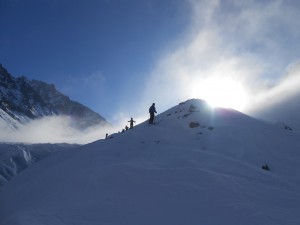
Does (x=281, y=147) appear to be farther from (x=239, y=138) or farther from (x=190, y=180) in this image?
(x=190, y=180)

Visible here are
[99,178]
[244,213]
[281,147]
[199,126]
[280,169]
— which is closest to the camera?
[244,213]

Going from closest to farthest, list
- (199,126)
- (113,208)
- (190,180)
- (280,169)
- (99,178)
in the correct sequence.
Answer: (113,208) < (190,180) < (99,178) < (280,169) < (199,126)

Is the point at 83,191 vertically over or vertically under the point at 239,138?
under

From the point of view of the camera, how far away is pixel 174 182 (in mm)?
22625

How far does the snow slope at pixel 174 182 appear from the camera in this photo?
60.9 feet

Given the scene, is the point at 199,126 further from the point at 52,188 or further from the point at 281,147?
the point at 52,188

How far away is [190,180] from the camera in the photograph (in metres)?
22.8

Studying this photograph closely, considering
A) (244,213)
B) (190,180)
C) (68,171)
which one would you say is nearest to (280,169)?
(190,180)

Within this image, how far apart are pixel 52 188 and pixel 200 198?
428 inches

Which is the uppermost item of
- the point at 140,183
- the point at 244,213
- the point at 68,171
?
the point at 68,171

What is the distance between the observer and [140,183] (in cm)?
2283

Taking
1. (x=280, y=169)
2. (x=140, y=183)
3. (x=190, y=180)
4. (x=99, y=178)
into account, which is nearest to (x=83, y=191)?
(x=99, y=178)

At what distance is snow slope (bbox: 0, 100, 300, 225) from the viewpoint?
18562 millimetres

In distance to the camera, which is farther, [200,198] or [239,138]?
[239,138]
